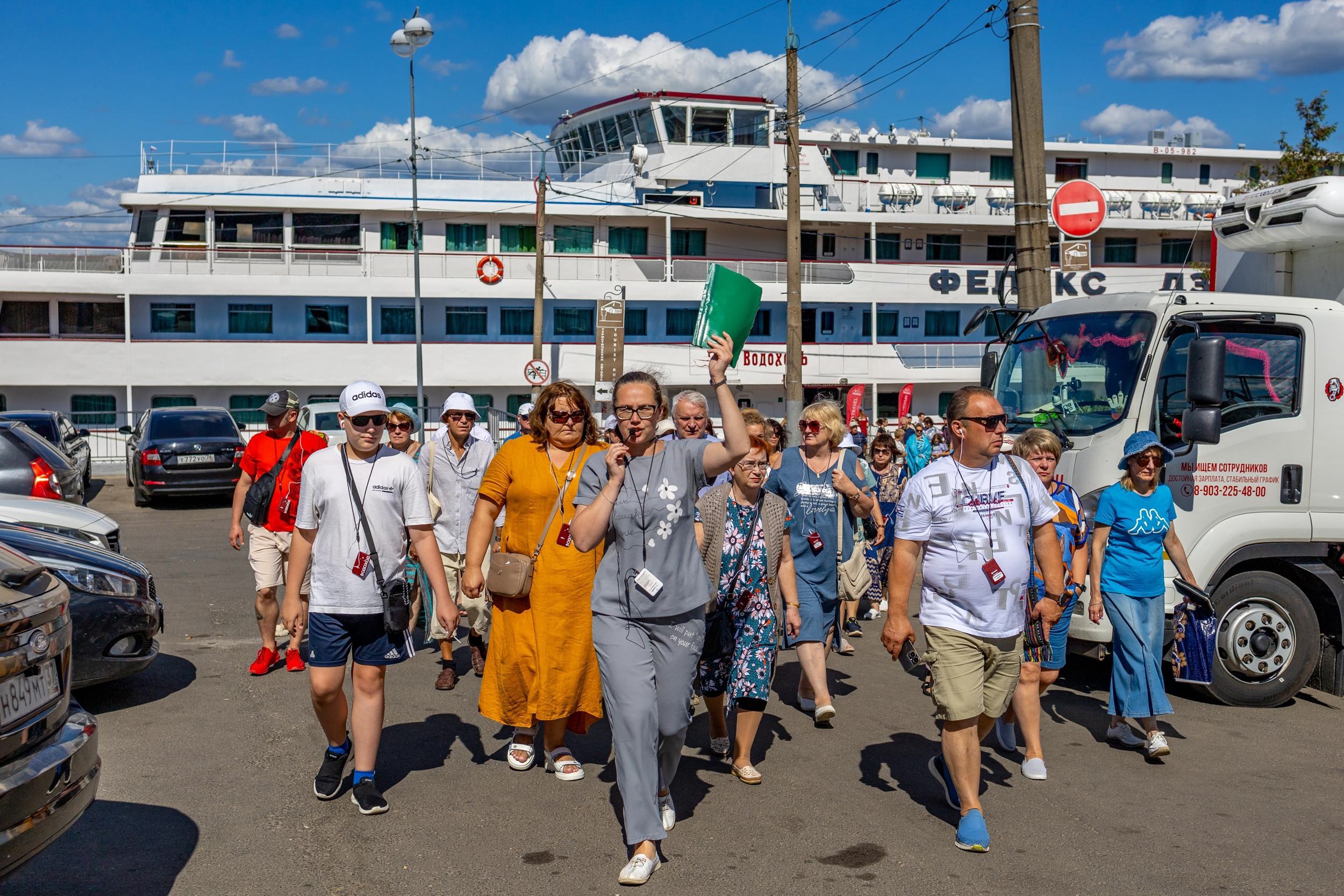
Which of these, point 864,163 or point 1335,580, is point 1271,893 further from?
point 864,163

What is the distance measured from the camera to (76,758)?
3848 millimetres

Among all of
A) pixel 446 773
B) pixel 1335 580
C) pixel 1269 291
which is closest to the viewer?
pixel 446 773

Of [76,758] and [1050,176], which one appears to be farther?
[1050,176]

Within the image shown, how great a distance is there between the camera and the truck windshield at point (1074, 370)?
7.67 metres

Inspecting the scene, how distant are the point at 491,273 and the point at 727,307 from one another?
28.7 m

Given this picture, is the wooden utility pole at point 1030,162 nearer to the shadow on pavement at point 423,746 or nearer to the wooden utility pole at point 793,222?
the shadow on pavement at point 423,746

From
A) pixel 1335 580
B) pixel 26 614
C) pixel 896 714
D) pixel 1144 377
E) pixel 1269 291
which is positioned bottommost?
pixel 896 714

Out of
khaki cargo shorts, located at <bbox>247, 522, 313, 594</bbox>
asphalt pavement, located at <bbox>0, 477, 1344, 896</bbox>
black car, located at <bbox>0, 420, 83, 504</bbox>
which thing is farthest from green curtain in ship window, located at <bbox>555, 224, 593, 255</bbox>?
asphalt pavement, located at <bbox>0, 477, 1344, 896</bbox>

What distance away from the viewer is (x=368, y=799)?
17.2ft

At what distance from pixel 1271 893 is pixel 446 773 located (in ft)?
12.5

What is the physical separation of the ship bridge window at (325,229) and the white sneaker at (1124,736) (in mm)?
32719

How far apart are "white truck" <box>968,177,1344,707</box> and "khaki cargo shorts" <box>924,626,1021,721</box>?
8.39ft

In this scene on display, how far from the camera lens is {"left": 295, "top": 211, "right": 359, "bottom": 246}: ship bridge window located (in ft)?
117

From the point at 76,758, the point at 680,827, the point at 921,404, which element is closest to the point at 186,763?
the point at 76,758
